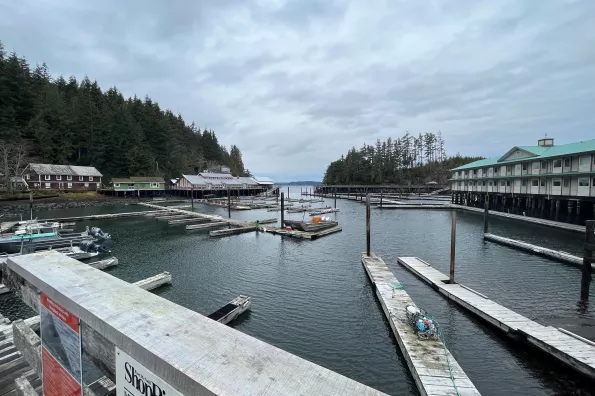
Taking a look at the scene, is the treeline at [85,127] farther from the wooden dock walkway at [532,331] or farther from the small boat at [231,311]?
the wooden dock walkway at [532,331]

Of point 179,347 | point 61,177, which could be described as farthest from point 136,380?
point 61,177

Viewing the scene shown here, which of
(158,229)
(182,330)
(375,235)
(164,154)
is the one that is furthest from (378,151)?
(182,330)

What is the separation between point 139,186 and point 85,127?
26.1m

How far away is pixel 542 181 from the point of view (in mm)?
37688

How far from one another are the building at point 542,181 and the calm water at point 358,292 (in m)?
5.36

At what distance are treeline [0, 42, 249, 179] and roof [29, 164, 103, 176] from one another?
6.68 feet

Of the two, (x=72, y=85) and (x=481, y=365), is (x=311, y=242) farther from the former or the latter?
(x=72, y=85)

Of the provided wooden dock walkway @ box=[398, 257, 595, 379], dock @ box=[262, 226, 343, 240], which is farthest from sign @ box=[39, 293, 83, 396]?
dock @ box=[262, 226, 343, 240]

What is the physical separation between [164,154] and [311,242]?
84.1 m

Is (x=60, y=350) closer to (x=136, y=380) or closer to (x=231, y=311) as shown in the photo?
(x=136, y=380)

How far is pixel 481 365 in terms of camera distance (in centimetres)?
980

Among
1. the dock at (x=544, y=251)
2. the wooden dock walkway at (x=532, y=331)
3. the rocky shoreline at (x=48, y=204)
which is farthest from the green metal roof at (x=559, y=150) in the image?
the rocky shoreline at (x=48, y=204)

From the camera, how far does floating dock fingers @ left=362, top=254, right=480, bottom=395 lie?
7703 millimetres

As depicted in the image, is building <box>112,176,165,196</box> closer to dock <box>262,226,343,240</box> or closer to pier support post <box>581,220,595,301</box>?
dock <box>262,226,343,240</box>
